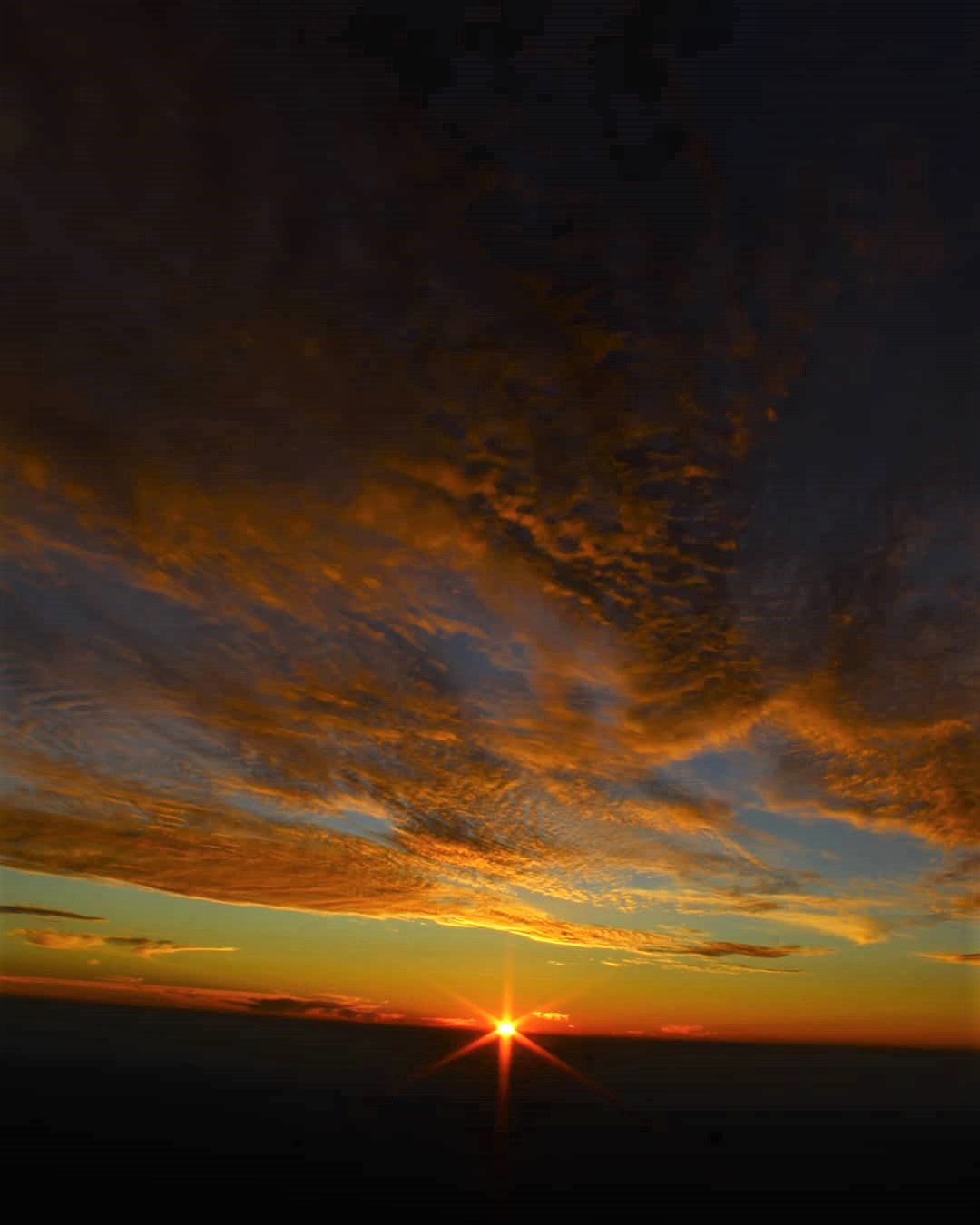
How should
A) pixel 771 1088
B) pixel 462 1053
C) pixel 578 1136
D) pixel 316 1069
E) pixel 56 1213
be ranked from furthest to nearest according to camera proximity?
pixel 462 1053 < pixel 771 1088 < pixel 316 1069 < pixel 578 1136 < pixel 56 1213

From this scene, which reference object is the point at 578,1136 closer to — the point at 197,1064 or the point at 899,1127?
the point at 899,1127

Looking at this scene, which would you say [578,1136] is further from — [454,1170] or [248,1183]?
[248,1183]

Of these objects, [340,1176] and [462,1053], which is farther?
[462,1053]

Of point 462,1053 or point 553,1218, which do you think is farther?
point 462,1053

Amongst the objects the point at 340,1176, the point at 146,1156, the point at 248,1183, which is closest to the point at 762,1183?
the point at 340,1176

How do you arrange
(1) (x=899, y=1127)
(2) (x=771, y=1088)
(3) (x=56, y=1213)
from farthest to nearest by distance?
1. (2) (x=771, y=1088)
2. (1) (x=899, y=1127)
3. (3) (x=56, y=1213)

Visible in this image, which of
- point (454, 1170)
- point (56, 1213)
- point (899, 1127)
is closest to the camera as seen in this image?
point (56, 1213)

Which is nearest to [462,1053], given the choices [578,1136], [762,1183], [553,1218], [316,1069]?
[316,1069]

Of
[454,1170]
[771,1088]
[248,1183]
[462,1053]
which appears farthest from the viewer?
[462,1053]
